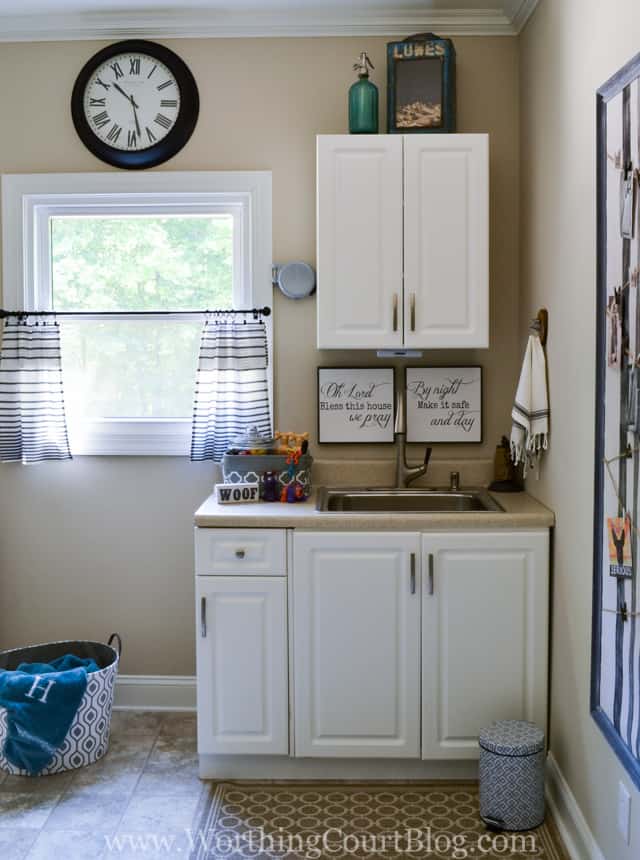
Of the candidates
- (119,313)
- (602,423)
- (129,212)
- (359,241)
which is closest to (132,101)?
(129,212)

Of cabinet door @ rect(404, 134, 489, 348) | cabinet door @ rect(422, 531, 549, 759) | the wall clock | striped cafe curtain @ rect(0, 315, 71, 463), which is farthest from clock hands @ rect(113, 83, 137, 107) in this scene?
cabinet door @ rect(422, 531, 549, 759)

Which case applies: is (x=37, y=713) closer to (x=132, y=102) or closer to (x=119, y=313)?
(x=119, y=313)

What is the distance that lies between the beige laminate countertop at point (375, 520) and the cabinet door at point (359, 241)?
2.02 feet

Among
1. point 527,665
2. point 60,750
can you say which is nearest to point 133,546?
point 60,750

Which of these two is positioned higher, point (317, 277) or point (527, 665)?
point (317, 277)

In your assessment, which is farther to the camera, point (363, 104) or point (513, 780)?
point (363, 104)

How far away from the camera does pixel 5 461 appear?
3518mm

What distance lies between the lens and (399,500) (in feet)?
11.0

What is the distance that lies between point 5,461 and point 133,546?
0.58 meters

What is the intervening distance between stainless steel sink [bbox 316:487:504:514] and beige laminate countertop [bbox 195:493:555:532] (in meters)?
0.33

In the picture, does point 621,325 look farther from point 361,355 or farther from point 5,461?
point 5,461

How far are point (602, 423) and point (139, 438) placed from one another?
1874 mm

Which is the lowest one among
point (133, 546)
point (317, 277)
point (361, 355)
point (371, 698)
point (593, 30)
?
point (371, 698)

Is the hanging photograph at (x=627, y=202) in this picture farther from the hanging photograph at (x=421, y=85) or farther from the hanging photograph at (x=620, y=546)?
the hanging photograph at (x=421, y=85)
